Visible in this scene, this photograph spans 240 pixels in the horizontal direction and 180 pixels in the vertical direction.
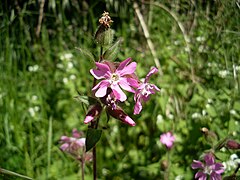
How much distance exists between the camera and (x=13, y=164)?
1.69 metres

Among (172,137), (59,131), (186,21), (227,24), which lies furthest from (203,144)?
(186,21)

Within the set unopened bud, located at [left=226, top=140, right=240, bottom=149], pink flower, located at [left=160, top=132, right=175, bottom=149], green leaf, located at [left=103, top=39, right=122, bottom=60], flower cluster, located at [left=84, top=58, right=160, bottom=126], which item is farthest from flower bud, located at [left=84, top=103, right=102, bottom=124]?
pink flower, located at [left=160, top=132, right=175, bottom=149]

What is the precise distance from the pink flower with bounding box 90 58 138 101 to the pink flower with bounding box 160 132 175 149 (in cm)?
63

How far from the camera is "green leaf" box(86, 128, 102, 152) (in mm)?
917

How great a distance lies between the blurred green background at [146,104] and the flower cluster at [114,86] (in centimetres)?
42

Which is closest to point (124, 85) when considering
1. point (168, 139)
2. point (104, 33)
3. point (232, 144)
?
point (104, 33)

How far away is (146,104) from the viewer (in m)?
1.80

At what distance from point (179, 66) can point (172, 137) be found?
1.86 feet

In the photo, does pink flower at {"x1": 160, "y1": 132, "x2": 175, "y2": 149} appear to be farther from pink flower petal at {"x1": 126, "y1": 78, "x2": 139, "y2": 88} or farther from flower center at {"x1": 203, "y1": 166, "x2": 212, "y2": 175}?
pink flower petal at {"x1": 126, "y1": 78, "x2": 139, "y2": 88}

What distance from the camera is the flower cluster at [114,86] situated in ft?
2.89

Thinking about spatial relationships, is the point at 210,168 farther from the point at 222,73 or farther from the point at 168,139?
the point at 222,73

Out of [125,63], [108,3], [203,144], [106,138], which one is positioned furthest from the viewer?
[108,3]

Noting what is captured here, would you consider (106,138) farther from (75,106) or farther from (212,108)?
(212,108)

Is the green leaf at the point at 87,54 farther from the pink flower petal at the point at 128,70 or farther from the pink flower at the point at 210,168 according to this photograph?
the pink flower at the point at 210,168
